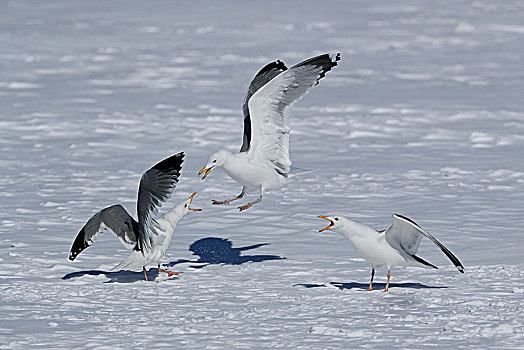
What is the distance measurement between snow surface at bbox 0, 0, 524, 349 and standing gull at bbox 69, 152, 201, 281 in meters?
0.20

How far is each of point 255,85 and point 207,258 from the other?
5.14 feet

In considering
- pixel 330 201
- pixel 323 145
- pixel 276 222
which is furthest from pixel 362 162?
pixel 276 222

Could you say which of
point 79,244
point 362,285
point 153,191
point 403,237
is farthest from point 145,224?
point 403,237

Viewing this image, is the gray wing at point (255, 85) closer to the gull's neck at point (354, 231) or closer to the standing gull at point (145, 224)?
the standing gull at point (145, 224)

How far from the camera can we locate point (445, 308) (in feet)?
16.5

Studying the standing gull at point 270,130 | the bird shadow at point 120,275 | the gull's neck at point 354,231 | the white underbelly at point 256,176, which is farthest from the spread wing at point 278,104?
the gull's neck at point 354,231

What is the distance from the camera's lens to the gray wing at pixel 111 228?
5844 millimetres

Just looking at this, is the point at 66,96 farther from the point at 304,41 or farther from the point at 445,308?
the point at 445,308

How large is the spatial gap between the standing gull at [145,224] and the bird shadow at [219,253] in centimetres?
49

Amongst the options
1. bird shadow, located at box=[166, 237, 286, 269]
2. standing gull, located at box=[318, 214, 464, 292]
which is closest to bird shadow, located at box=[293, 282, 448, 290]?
standing gull, located at box=[318, 214, 464, 292]

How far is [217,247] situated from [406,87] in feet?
24.6

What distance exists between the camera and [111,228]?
588 cm

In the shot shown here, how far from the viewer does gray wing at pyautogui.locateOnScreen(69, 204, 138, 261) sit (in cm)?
584

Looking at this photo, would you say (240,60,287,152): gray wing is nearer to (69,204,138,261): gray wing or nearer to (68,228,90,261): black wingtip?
(69,204,138,261): gray wing
